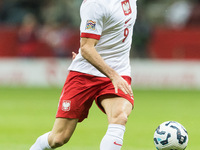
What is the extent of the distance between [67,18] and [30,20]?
1779 millimetres

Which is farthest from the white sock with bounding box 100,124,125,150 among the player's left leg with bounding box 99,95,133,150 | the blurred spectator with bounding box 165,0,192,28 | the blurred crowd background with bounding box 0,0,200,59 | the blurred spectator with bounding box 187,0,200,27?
the blurred spectator with bounding box 187,0,200,27

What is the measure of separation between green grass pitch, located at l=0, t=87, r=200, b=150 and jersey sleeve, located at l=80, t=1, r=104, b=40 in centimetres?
276

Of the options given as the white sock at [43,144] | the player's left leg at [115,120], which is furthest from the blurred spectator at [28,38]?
the player's left leg at [115,120]

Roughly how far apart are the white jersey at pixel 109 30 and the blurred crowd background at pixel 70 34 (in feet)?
44.8

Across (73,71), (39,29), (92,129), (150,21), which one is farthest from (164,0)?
(73,71)

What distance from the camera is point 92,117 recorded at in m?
12.9

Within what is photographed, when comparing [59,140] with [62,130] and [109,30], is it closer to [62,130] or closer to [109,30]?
[62,130]

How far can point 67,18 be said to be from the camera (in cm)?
2173

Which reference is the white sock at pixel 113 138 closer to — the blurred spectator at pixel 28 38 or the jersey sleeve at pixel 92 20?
the jersey sleeve at pixel 92 20

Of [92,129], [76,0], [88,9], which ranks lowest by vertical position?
[92,129]

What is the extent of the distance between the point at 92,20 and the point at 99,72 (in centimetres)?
72

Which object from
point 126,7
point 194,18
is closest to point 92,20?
point 126,7

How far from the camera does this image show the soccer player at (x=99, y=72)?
632cm

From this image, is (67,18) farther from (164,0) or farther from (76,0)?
(164,0)
